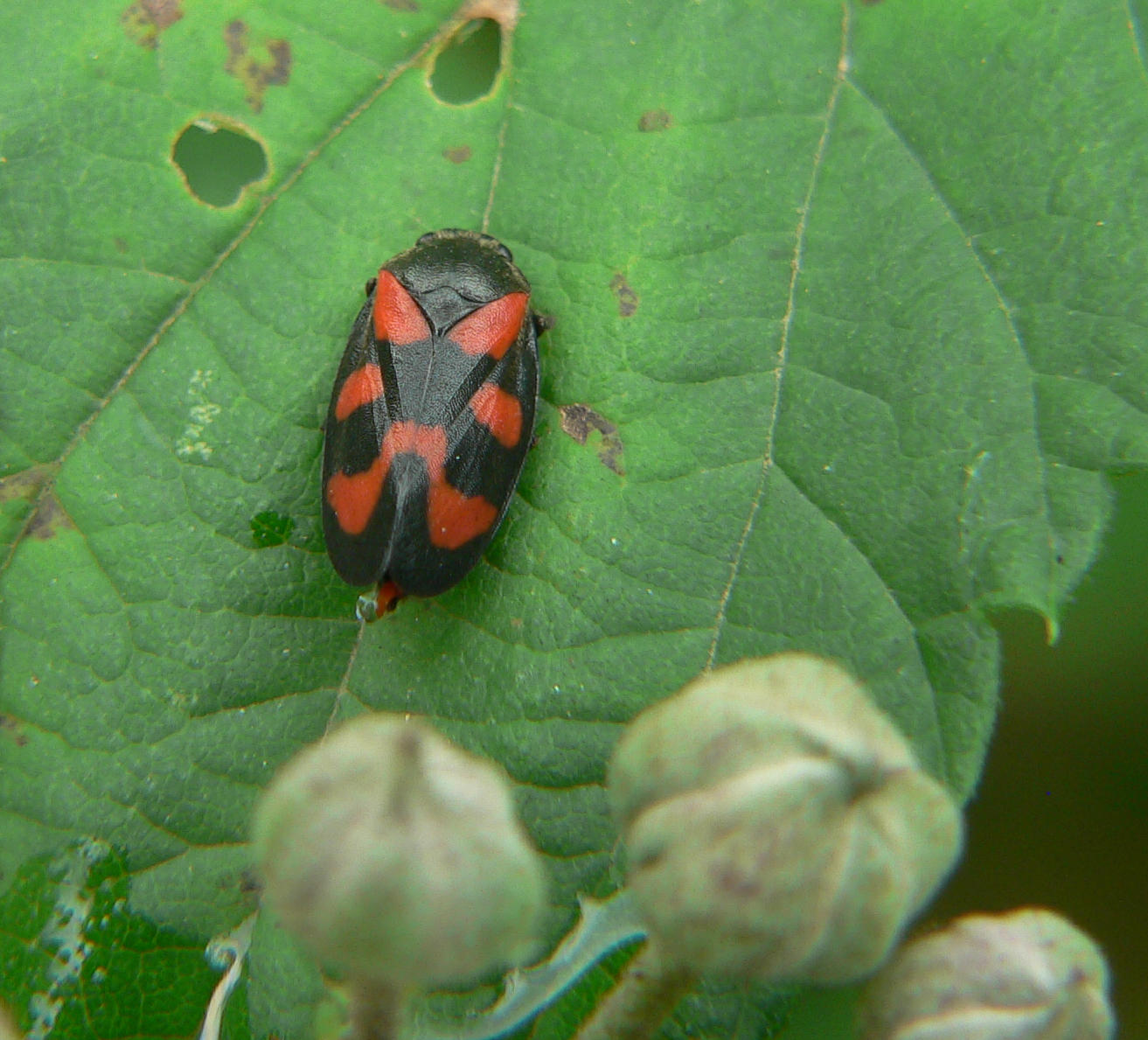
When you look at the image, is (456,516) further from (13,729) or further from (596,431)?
(13,729)

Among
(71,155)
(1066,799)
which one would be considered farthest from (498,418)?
(1066,799)

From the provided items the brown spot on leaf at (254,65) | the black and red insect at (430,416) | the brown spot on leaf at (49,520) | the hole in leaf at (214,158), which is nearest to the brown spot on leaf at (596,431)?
the black and red insect at (430,416)

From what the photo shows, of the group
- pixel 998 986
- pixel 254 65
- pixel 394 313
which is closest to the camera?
pixel 998 986

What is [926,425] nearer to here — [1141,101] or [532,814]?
[1141,101]

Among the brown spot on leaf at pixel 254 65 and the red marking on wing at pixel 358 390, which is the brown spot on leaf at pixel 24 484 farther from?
the brown spot on leaf at pixel 254 65

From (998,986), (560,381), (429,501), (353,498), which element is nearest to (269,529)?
(353,498)

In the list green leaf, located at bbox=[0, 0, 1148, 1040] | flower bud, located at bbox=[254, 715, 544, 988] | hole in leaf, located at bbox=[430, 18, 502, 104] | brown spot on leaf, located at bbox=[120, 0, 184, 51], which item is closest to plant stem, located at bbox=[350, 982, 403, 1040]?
flower bud, located at bbox=[254, 715, 544, 988]
